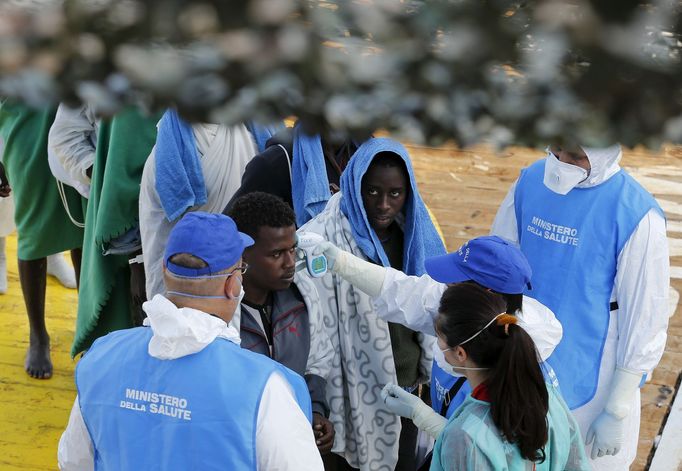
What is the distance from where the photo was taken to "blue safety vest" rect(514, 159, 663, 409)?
10.5 ft

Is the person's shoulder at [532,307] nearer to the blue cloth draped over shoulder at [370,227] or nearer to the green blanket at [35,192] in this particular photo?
the blue cloth draped over shoulder at [370,227]

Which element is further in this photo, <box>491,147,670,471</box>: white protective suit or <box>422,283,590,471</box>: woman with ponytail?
<box>491,147,670,471</box>: white protective suit

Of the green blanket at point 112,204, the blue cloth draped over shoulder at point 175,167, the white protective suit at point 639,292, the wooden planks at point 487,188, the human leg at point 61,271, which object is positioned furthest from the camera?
the wooden planks at point 487,188

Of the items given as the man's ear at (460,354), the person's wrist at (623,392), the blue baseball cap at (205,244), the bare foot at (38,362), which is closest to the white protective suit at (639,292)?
the person's wrist at (623,392)

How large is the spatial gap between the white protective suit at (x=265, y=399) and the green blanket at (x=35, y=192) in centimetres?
232

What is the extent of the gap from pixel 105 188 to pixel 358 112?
3260 millimetres

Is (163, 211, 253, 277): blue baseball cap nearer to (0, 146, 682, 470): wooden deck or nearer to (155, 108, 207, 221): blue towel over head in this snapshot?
(0, 146, 682, 470): wooden deck

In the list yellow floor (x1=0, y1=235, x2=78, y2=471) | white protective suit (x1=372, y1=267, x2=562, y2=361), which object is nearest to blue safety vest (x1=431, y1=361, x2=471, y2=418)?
white protective suit (x1=372, y1=267, x2=562, y2=361)

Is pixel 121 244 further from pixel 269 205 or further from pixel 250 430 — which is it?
pixel 250 430

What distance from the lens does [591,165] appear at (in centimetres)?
321

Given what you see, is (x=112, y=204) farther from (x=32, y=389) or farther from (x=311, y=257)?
(x=32, y=389)

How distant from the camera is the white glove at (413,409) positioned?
117 inches

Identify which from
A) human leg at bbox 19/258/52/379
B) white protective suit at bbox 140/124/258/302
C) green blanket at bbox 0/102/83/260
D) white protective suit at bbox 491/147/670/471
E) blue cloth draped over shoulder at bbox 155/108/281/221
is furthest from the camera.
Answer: human leg at bbox 19/258/52/379

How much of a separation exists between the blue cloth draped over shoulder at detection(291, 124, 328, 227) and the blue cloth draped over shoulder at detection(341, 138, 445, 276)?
0.94 feet
